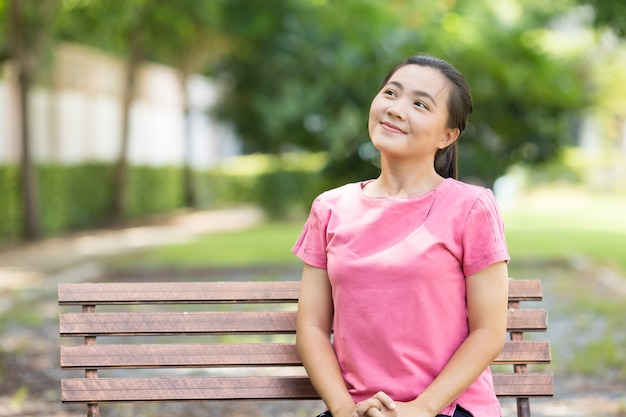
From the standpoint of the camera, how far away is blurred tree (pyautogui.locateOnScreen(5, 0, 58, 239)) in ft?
57.9

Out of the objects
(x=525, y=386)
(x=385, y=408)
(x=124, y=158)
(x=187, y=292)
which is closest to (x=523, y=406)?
(x=525, y=386)

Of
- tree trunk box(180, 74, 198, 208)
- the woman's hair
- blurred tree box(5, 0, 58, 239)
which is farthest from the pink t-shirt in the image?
tree trunk box(180, 74, 198, 208)

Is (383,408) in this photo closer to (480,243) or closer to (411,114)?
(480,243)

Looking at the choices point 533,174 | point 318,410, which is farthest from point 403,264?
point 533,174

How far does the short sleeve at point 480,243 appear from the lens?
9.81 feet

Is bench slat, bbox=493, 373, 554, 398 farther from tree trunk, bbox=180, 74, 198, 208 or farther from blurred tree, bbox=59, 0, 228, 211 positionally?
tree trunk, bbox=180, 74, 198, 208

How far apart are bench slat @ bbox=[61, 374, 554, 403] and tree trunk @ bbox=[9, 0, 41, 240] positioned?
49.2ft

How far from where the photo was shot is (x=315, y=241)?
10.5ft

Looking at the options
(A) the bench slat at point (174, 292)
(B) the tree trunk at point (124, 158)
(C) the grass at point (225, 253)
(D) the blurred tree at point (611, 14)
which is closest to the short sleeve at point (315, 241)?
(A) the bench slat at point (174, 292)

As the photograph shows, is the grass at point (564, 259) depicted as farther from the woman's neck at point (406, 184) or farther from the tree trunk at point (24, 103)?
the woman's neck at point (406, 184)

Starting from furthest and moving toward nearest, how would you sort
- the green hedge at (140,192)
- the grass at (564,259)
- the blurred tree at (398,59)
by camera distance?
the green hedge at (140,192), the blurred tree at (398,59), the grass at (564,259)

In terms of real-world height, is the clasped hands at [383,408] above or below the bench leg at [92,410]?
above

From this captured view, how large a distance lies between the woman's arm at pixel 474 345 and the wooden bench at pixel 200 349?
49cm

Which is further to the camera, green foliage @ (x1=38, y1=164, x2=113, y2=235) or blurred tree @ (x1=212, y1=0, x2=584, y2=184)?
green foliage @ (x1=38, y1=164, x2=113, y2=235)
